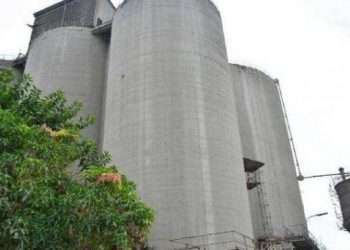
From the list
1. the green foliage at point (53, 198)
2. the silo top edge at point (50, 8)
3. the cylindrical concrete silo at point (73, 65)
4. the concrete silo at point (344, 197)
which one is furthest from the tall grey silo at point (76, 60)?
the concrete silo at point (344, 197)

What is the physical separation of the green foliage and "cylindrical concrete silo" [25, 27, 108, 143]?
→ 17143mm

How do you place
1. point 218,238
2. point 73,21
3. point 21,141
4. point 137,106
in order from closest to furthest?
point 21,141 → point 218,238 → point 137,106 → point 73,21

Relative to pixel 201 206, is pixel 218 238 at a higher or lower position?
lower

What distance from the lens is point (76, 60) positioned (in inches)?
1313

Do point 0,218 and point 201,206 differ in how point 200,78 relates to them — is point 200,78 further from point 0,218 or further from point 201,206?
point 0,218

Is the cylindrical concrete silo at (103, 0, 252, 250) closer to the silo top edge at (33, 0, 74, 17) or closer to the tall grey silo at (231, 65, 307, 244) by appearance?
the tall grey silo at (231, 65, 307, 244)

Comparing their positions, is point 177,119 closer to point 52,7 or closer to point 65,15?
point 65,15

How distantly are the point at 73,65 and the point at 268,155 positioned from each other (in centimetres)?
1981

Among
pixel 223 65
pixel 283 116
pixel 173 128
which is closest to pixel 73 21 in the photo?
pixel 223 65

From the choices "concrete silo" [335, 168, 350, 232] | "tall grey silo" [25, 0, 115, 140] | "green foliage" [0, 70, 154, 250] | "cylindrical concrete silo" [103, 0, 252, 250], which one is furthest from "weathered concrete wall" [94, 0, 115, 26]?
"concrete silo" [335, 168, 350, 232]

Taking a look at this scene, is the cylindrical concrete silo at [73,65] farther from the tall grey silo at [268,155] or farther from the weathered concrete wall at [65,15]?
the tall grey silo at [268,155]

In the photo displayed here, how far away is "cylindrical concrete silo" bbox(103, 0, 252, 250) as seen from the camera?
2039 cm

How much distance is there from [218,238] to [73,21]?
28.4 metres

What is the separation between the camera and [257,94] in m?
38.4
